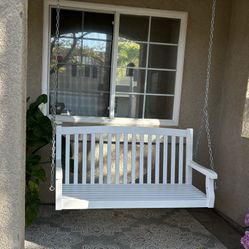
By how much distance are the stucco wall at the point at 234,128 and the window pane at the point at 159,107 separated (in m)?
0.70

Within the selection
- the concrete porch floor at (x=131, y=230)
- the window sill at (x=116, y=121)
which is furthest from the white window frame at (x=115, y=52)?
the concrete porch floor at (x=131, y=230)

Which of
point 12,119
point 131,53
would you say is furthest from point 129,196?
point 131,53

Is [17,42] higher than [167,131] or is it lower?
higher

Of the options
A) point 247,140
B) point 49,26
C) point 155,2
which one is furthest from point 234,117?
point 49,26

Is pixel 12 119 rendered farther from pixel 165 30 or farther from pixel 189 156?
pixel 165 30

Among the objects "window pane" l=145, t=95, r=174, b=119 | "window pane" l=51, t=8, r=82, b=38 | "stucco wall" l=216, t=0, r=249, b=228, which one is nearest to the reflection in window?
"window pane" l=145, t=95, r=174, b=119

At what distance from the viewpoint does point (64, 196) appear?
2875mm

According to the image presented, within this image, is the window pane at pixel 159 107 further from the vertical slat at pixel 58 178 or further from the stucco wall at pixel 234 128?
the vertical slat at pixel 58 178

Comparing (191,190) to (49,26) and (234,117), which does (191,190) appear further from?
(49,26)

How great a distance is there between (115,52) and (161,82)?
2.47 feet

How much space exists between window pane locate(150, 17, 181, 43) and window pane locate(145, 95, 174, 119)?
767mm

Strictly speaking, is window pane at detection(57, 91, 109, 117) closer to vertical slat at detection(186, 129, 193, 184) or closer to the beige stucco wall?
vertical slat at detection(186, 129, 193, 184)

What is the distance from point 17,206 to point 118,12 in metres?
2.67

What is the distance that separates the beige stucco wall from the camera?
2006 mm
